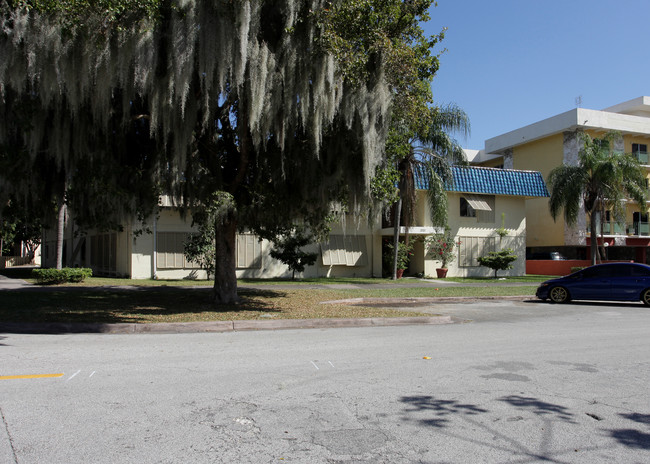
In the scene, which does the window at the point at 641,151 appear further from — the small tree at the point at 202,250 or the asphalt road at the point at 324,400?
the asphalt road at the point at 324,400

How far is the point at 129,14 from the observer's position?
34.2ft

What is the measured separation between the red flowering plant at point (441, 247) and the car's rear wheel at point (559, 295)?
1126 centimetres

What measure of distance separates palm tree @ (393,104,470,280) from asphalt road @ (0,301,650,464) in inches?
657

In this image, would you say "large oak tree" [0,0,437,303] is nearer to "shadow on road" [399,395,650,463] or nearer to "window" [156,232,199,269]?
"shadow on road" [399,395,650,463]

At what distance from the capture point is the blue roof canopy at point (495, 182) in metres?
29.1

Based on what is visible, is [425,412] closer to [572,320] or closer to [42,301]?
[572,320]

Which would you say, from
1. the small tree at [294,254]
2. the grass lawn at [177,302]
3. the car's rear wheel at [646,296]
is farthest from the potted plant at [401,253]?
the car's rear wheel at [646,296]

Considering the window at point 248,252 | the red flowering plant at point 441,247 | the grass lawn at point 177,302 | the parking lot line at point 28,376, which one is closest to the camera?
the parking lot line at point 28,376

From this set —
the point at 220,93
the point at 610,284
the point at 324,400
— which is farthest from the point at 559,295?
the point at 324,400

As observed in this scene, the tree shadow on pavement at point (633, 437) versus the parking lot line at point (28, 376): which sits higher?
the parking lot line at point (28, 376)

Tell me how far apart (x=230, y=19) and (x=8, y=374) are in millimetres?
7744

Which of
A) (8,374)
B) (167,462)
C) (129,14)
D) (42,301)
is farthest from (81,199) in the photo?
(167,462)

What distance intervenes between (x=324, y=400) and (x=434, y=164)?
21.7 meters

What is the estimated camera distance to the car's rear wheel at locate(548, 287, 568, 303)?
17.3 meters
